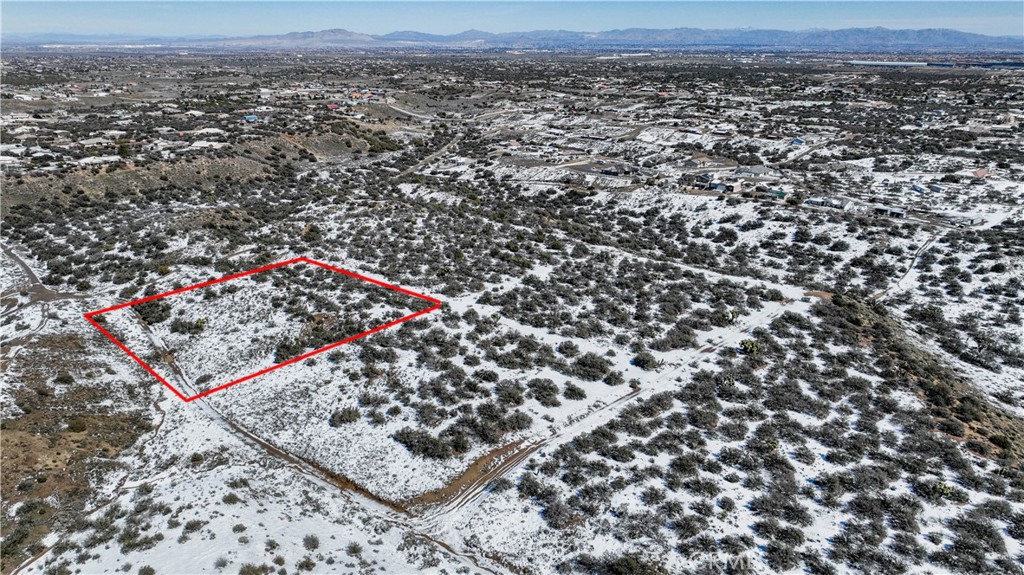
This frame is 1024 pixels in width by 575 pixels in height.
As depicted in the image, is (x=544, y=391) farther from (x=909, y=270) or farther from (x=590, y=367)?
(x=909, y=270)

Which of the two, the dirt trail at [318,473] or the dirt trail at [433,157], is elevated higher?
the dirt trail at [433,157]

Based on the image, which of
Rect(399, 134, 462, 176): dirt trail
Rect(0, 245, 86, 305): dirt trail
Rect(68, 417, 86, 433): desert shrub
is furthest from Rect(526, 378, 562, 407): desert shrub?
Rect(399, 134, 462, 176): dirt trail

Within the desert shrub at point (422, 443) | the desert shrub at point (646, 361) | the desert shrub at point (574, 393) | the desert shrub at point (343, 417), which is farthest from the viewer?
the desert shrub at point (646, 361)

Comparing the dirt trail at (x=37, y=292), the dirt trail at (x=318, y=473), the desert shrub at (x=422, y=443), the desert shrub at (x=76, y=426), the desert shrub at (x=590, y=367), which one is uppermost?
the dirt trail at (x=37, y=292)

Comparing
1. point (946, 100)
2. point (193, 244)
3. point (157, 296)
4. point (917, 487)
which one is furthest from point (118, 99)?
point (946, 100)

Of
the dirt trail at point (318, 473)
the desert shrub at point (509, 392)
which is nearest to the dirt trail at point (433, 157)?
the dirt trail at point (318, 473)

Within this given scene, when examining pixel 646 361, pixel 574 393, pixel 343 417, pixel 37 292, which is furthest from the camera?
pixel 37 292

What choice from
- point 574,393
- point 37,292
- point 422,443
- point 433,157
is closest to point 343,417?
point 422,443

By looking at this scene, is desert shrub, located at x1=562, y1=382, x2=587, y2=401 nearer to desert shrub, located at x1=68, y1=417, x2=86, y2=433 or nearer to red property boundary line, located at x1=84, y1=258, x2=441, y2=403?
red property boundary line, located at x1=84, y1=258, x2=441, y2=403

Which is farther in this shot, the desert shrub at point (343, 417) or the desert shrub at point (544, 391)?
the desert shrub at point (544, 391)

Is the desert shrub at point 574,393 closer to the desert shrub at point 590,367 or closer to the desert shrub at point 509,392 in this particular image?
the desert shrub at point 590,367

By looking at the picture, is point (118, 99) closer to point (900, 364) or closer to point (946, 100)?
point (900, 364)
